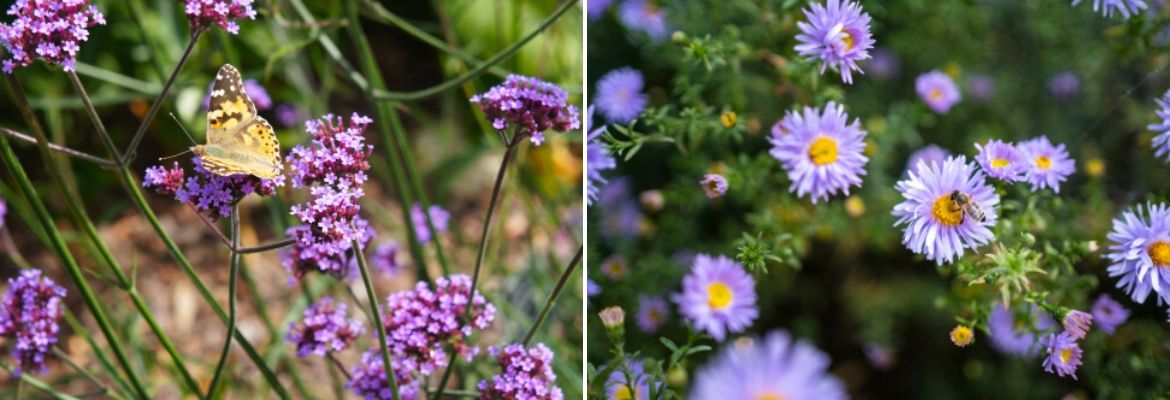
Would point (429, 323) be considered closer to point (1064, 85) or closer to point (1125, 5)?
point (1125, 5)

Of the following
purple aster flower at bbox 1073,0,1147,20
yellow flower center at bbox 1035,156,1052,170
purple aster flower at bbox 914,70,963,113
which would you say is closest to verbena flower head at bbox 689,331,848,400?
yellow flower center at bbox 1035,156,1052,170

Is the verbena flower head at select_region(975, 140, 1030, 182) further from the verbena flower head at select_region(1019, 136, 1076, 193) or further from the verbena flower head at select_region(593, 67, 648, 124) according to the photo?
the verbena flower head at select_region(593, 67, 648, 124)

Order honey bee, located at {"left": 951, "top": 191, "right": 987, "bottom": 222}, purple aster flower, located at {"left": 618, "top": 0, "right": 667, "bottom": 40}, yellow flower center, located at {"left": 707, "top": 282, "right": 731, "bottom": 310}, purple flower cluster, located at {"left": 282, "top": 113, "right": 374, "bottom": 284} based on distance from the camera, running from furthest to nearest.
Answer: purple aster flower, located at {"left": 618, "top": 0, "right": 667, "bottom": 40}
yellow flower center, located at {"left": 707, "top": 282, "right": 731, "bottom": 310}
honey bee, located at {"left": 951, "top": 191, "right": 987, "bottom": 222}
purple flower cluster, located at {"left": 282, "top": 113, "right": 374, "bottom": 284}

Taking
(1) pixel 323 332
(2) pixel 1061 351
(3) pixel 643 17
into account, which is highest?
(3) pixel 643 17

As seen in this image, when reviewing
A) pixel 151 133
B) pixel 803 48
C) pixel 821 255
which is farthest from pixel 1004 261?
pixel 151 133

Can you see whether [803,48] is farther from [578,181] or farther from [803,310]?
[578,181]

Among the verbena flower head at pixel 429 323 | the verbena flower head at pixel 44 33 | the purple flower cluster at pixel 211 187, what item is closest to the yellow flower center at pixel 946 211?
the verbena flower head at pixel 429 323

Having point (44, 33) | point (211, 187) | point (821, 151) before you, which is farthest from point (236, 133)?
point (821, 151)
